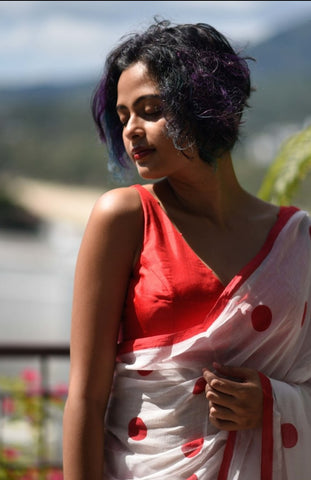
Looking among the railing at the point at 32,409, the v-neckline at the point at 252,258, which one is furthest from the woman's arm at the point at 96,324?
the railing at the point at 32,409

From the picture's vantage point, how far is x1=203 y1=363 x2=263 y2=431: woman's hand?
1.60 m

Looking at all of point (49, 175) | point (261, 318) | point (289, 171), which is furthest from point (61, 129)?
point (261, 318)

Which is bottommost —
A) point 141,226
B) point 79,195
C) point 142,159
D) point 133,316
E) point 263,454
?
point 79,195

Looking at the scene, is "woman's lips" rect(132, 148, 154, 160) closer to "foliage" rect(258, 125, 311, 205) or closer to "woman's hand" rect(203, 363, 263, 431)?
"woman's hand" rect(203, 363, 263, 431)

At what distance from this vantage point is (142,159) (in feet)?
5.49

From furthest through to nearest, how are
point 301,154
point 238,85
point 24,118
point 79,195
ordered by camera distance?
point 24,118 < point 79,195 < point 301,154 < point 238,85

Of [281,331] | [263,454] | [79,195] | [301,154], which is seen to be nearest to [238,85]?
[281,331]

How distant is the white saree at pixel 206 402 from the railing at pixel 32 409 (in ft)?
6.85

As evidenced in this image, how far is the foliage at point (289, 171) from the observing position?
329 centimetres

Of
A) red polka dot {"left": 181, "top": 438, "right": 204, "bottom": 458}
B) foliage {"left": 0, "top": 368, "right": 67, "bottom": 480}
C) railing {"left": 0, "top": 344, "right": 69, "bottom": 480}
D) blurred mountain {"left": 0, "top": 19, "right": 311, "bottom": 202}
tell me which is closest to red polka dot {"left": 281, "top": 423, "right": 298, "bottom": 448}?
red polka dot {"left": 181, "top": 438, "right": 204, "bottom": 458}

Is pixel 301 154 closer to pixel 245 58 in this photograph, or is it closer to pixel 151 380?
pixel 245 58

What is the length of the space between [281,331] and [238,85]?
1.81 feet

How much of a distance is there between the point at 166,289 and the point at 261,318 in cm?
22

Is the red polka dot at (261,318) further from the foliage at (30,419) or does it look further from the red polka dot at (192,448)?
the foliage at (30,419)
